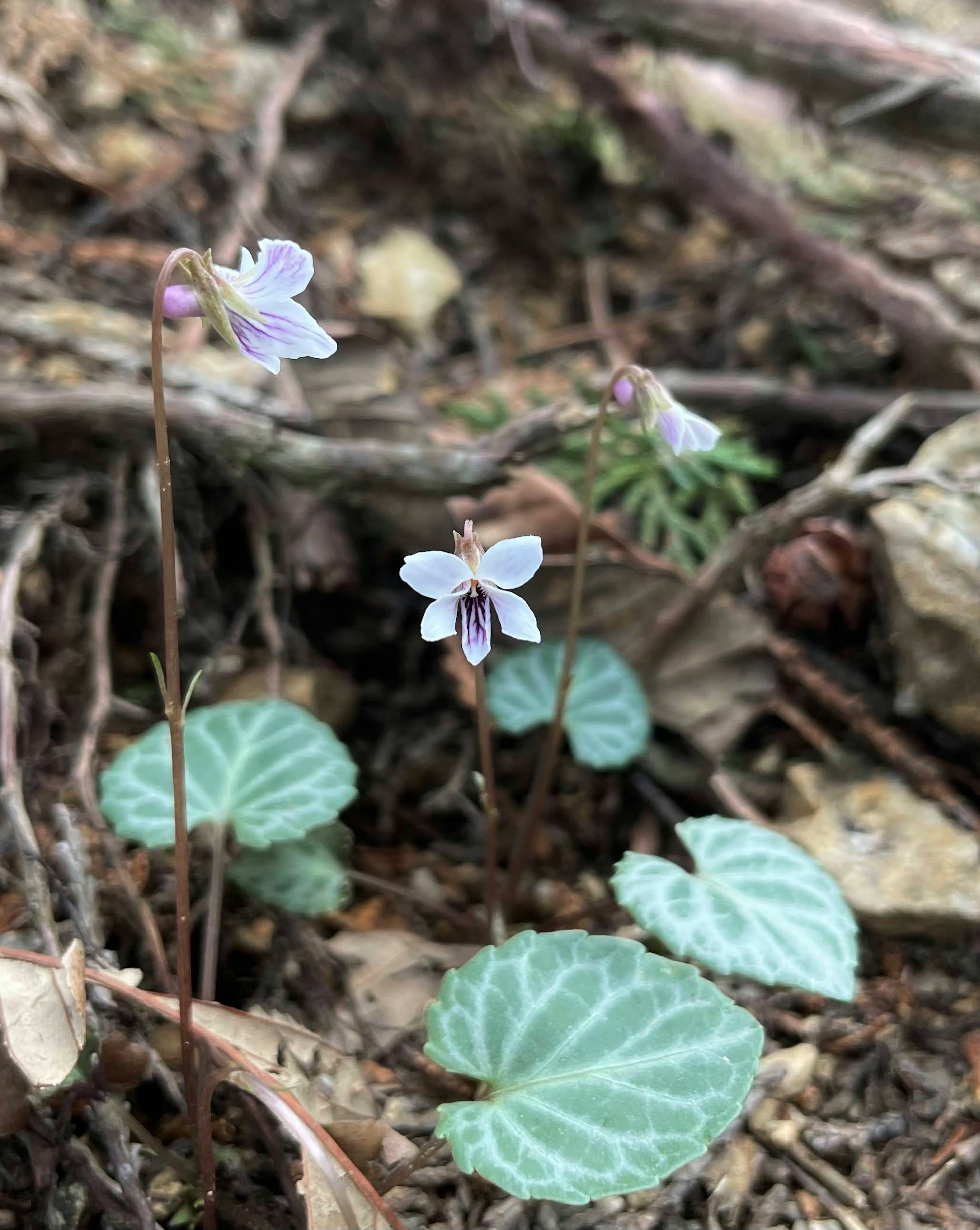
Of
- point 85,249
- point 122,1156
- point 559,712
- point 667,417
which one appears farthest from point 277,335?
point 85,249

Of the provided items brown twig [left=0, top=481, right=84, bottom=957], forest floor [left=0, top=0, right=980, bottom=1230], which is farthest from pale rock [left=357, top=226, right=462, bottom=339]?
brown twig [left=0, top=481, right=84, bottom=957]

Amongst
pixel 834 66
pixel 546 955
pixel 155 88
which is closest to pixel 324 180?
pixel 155 88

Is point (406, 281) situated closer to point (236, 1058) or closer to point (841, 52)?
point (841, 52)

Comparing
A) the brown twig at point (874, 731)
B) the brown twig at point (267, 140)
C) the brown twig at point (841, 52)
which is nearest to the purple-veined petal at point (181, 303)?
the brown twig at point (874, 731)

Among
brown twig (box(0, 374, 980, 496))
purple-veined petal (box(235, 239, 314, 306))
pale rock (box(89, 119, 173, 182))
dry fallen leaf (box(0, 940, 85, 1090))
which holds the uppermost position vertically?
purple-veined petal (box(235, 239, 314, 306))

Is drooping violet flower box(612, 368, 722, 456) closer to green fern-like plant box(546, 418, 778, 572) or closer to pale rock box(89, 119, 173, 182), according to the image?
green fern-like plant box(546, 418, 778, 572)

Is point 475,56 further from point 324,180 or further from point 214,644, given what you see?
point 214,644

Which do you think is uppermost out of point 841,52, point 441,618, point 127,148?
point 841,52
